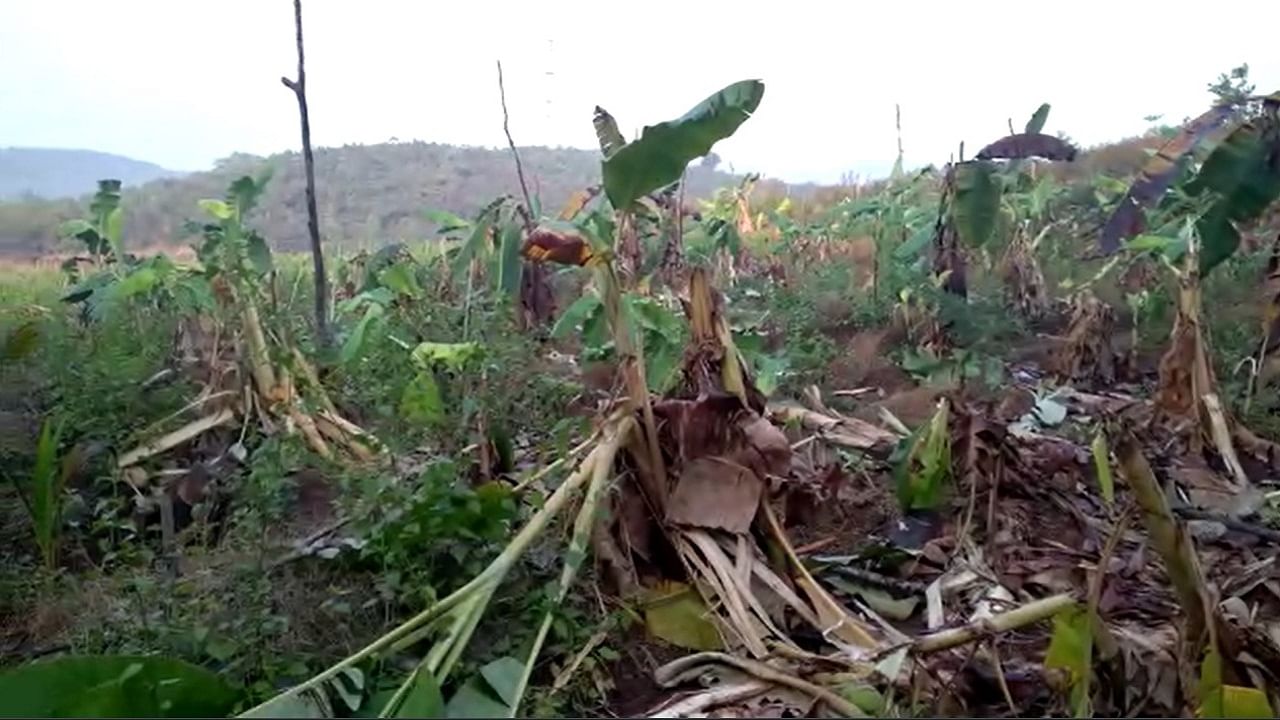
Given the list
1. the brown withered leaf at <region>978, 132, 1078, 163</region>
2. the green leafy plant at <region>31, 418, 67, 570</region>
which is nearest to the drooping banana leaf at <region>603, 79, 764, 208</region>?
the green leafy plant at <region>31, 418, 67, 570</region>

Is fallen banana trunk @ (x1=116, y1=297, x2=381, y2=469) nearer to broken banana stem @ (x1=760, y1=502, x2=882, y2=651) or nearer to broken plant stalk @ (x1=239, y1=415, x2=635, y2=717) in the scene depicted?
broken plant stalk @ (x1=239, y1=415, x2=635, y2=717)

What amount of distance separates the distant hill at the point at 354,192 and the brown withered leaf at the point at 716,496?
25.4ft

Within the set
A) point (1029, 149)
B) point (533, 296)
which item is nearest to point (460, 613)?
point (533, 296)

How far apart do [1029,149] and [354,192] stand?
11569mm

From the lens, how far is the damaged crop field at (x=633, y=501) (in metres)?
2.05

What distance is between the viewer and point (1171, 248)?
4.39m

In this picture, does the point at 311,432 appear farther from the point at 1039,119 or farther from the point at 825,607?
the point at 1039,119

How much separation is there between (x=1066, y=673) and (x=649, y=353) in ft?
8.05

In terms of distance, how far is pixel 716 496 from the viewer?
2650mm

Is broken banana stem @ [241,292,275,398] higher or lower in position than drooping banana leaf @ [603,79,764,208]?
lower

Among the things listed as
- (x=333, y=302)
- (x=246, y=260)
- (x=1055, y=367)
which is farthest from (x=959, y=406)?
(x=333, y=302)

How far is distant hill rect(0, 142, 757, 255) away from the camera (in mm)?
11617

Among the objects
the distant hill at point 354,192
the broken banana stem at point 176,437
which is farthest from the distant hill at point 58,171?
the broken banana stem at point 176,437

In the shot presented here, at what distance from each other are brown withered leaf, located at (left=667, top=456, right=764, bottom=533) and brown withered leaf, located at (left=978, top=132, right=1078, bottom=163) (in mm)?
3323
